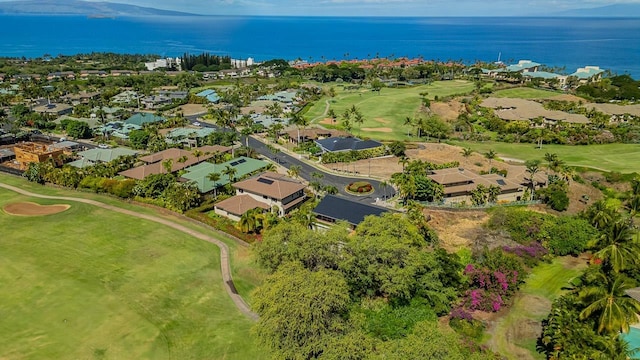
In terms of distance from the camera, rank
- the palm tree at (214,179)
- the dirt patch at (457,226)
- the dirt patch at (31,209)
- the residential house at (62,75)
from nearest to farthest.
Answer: the dirt patch at (457,226) → the dirt patch at (31,209) → the palm tree at (214,179) → the residential house at (62,75)

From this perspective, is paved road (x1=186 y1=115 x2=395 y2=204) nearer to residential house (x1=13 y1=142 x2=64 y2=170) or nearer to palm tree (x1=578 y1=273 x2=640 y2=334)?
palm tree (x1=578 y1=273 x2=640 y2=334)

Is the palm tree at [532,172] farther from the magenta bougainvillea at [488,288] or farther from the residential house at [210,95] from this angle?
the residential house at [210,95]

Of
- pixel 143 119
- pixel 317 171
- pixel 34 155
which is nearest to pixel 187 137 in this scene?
pixel 143 119

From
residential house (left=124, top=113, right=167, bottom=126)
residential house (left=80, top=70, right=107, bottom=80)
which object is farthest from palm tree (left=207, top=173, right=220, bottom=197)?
residential house (left=80, top=70, right=107, bottom=80)

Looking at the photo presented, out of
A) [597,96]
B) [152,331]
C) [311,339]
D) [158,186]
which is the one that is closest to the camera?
[311,339]

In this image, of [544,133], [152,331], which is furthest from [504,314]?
[544,133]

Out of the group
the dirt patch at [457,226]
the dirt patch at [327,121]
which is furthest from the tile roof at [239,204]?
the dirt patch at [327,121]

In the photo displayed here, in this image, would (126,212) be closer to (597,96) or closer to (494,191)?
(494,191)
